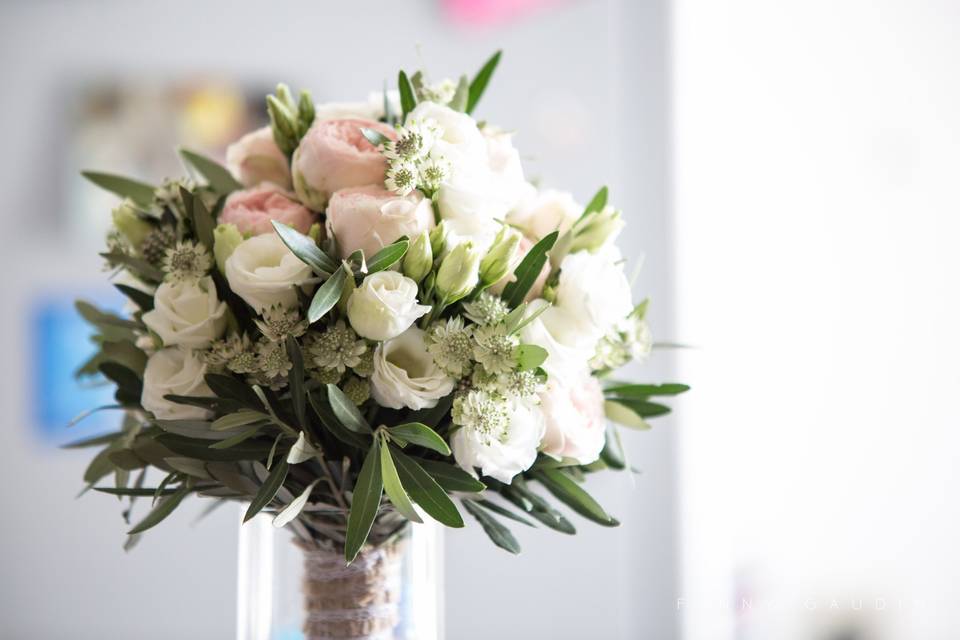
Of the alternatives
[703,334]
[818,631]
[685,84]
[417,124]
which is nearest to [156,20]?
[685,84]

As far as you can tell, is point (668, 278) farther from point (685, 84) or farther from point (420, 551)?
point (420, 551)

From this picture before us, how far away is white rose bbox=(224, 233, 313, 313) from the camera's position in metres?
0.62

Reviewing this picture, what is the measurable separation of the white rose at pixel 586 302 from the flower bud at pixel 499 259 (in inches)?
2.1

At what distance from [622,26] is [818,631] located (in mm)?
1657

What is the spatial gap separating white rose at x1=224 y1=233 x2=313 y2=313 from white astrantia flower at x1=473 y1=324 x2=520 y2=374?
0.14 m

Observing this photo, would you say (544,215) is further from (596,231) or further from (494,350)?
(494,350)

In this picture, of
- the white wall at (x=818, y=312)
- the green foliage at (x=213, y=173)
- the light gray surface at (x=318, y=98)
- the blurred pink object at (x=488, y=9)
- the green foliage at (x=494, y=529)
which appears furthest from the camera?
the blurred pink object at (x=488, y=9)

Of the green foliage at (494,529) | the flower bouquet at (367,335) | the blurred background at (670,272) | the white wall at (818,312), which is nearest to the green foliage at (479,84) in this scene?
the flower bouquet at (367,335)

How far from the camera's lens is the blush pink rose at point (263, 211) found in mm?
673

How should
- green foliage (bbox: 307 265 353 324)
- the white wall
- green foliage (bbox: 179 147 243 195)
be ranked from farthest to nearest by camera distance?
the white wall → green foliage (bbox: 179 147 243 195) → green foliage (bbox: 307 265 353 324)

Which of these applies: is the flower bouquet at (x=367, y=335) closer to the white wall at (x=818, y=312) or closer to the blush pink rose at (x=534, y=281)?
the blush pink rose at (x=534, y=281)

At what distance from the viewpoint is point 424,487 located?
2.12ft

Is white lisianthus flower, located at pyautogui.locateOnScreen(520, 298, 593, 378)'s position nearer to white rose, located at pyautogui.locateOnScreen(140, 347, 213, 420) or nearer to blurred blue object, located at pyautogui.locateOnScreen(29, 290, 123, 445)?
white rose, located at pyautogui.locateOnScreen(140, 347, 213, 420)

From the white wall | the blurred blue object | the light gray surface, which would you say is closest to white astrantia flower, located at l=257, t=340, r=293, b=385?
the white wall
